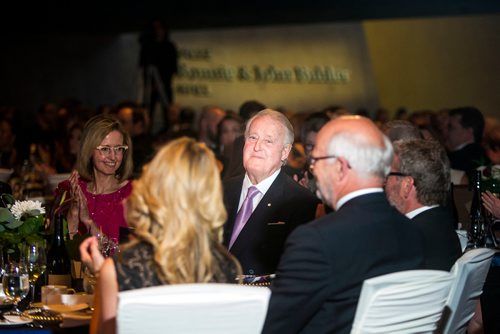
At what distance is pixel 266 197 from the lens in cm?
521

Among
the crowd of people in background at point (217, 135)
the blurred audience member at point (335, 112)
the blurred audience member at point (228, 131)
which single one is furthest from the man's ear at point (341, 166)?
the blurred audience member at point (228, 131)

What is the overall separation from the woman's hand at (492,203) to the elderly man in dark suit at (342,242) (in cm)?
237

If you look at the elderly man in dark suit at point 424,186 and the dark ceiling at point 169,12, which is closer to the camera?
the elderly man in dark suit at point 424,186

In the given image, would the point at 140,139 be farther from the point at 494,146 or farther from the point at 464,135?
the point at 494,146

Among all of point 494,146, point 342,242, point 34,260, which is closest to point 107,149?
point 34,260

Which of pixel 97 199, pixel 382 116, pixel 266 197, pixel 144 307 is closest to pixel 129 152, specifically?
pixel 97 199

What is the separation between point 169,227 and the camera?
10.9 feet

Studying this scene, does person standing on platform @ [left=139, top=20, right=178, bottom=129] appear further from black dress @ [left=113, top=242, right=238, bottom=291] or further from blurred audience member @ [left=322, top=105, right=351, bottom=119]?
black dress @ [left=113, top=242, right=238, bottom=291]

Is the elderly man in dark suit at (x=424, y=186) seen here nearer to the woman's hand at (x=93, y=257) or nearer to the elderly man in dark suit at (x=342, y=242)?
the elderly man in dark suit at (x=342, y=242)

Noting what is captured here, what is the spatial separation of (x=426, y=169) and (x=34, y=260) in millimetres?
1845

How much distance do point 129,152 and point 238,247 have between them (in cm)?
122

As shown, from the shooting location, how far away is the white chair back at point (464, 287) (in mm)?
3983

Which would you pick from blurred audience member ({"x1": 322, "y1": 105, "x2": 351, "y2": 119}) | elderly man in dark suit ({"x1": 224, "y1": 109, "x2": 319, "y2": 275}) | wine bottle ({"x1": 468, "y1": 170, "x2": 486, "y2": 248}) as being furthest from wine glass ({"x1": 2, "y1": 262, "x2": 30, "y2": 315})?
blurred audience member ({"x1": 322, "y1": 105, "x2": 351, "y2": 119})

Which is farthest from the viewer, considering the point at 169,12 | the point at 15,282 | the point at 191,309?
the point at 169,12
